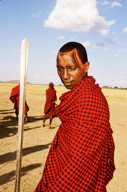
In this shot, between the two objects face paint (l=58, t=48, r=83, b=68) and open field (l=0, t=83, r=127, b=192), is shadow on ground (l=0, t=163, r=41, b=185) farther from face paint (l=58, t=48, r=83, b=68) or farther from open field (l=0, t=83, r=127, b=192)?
face paint (l=58, t=48, r=83, b=68)

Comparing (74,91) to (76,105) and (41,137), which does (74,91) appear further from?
(41,137)

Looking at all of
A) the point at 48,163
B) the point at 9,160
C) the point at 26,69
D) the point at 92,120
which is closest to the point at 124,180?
the point at 9,160

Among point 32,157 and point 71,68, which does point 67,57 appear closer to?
point 71,68

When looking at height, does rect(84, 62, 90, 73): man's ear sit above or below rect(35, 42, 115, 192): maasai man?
above

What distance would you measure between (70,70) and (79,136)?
0.49 metres

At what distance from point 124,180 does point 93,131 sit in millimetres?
3736

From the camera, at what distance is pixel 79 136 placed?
1.20 metres

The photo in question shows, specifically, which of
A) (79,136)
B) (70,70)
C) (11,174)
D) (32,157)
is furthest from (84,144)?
(32,157)

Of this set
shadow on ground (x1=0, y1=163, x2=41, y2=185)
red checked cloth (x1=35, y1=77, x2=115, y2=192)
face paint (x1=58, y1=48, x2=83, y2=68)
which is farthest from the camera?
shadow on ground (x1=0, y1=163, x2=41, y2=185)

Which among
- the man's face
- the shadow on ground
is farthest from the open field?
the man's face

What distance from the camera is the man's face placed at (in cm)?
136

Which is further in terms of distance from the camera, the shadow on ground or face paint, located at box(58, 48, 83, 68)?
the shadow on ground

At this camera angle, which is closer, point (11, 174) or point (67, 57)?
point (67, 57)

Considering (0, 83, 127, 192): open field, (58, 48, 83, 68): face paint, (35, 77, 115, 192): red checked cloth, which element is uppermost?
(58, 48, 83, 68): face paint
